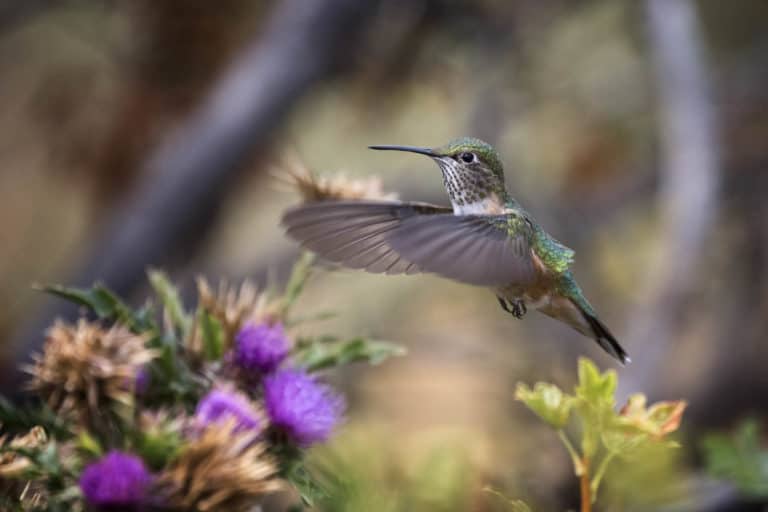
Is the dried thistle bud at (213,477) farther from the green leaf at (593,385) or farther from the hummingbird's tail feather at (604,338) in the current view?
the hummingbird's tail feather at (604,338)

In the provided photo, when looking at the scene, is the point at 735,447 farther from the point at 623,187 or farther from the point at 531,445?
the point at 623,187

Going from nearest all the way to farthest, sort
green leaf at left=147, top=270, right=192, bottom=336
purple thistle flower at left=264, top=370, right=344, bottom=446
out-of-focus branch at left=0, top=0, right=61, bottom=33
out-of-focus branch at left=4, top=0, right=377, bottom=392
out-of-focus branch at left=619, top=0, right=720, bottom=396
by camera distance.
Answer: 1. purple thistle flower at left=264, top=370, right=344, bottom=446
2. green leaf at left=147, top=270, right=192, bottom=336
3. out-of-focus branch at left=619, top=0, right=720, bottom=396
4. out-of-focus branch at left=4, top=0, right=377, bottom=392
5. out-of-focus branch at left=0, top=0, right=61, bottom=33

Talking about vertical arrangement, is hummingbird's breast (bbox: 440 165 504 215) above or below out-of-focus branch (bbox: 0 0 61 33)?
below

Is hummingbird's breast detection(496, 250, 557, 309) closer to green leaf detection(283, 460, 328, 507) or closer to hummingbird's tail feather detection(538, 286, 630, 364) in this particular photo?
hummingbird's tail feather detection(538, 286, 630, 364)

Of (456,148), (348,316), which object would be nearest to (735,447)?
(456,148)

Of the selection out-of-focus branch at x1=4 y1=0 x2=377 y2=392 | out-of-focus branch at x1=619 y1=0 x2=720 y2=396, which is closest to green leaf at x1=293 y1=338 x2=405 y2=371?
out-of-focus branch at x1=619 y1=0 x2=720 y2=396

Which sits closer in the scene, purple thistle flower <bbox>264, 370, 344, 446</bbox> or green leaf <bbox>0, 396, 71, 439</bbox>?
green leaf <bbox>0, 396, 71, 439</bbox>

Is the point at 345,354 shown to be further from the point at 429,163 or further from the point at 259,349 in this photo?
the point at 429,163

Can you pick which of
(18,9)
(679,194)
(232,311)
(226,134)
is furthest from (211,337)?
(18,9)
